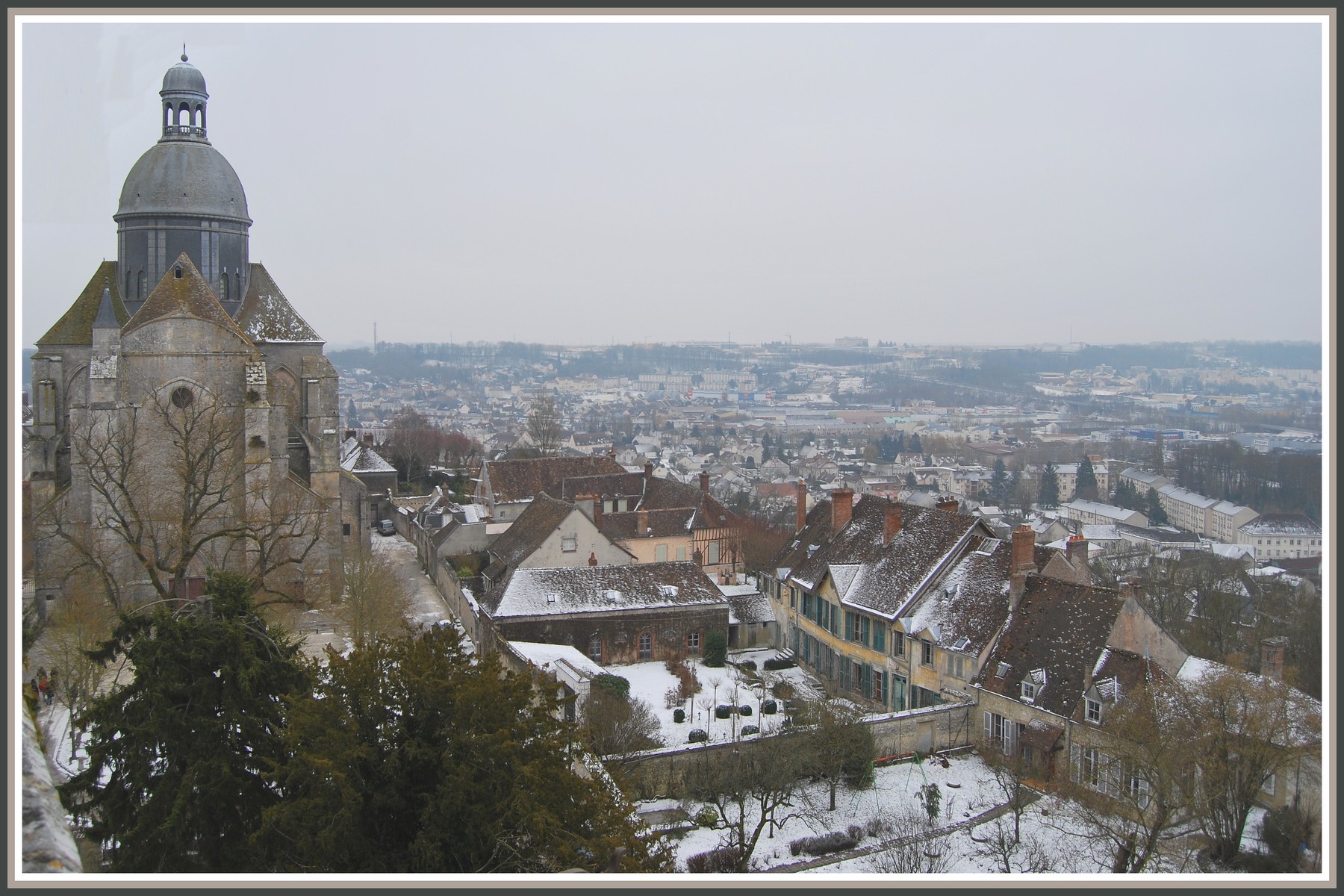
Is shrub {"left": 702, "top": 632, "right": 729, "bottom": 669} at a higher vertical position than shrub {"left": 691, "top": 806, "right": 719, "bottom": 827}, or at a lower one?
higher

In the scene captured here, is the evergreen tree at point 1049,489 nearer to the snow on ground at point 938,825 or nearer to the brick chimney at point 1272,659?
the brick chimney at point 1272,659

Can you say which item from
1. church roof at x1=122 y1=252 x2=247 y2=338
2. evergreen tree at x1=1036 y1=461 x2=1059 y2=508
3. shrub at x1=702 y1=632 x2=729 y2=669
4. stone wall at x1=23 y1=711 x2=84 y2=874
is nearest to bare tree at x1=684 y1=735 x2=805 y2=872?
shrub at x1=702 y1=632 x2=729 y2=669

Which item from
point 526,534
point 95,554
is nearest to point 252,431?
point 95,554

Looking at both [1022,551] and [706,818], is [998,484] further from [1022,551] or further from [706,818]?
[706,818]

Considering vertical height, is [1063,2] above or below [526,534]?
above

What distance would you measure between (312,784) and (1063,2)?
1364cm

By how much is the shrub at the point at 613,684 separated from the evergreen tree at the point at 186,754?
11.5 metres

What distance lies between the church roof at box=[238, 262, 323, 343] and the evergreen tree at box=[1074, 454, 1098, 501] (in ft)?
287

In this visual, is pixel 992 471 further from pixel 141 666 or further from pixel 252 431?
pixel 141 666

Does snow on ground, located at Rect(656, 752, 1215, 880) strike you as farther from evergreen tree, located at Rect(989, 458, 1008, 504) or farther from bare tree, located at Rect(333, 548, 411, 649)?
evergreen tree, located at Rect(989, 458, 1008, 504)

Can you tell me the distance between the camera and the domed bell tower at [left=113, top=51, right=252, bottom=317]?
131 feet

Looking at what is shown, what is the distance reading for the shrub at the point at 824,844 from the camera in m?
22.1

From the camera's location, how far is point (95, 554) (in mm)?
35562

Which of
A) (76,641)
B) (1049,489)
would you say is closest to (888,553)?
(76,641)
